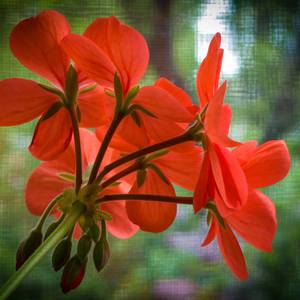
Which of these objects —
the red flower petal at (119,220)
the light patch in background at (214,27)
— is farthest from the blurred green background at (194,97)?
the red flower petal at (119,220)

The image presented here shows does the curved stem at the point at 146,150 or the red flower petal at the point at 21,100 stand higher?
the red flower petal at the point at 21,100

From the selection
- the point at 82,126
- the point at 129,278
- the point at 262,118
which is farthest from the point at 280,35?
the point at 82,126

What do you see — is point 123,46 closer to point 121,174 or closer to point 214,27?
point 121,174

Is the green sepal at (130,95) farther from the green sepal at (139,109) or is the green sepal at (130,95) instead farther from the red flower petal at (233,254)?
the red flower petal at (233,254)

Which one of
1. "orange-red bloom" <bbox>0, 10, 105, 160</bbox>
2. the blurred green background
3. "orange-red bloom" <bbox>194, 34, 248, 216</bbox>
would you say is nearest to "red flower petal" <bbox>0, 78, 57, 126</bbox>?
"orange-red bloom" <bbox>0, 10, 105, 160</bbox>

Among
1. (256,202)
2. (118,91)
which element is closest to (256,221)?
(256,202)

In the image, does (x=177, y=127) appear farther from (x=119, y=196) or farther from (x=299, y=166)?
(x=299, y=166)
